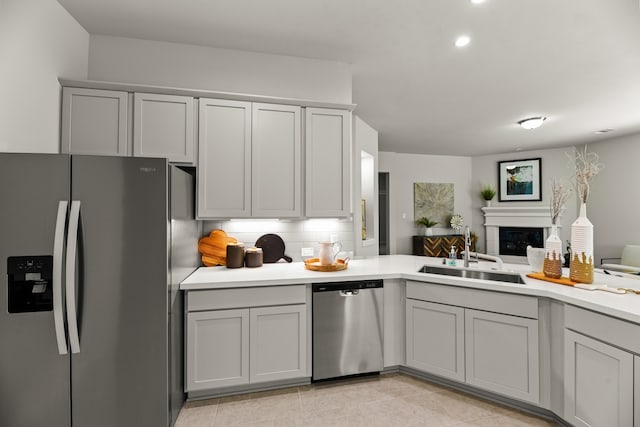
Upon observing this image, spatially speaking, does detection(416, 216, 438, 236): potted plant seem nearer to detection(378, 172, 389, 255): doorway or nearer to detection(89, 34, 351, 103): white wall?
detection(378, 172, 389, 255): doorway

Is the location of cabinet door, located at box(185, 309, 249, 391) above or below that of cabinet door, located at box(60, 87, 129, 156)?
below

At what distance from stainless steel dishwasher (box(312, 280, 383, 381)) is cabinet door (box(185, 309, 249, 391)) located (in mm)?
546

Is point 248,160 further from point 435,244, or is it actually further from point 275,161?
point 435,244

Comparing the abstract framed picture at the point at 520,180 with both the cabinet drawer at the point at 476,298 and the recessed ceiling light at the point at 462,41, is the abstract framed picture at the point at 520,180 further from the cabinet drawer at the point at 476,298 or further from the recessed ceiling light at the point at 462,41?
the cabinet drawer at the point at 476,298

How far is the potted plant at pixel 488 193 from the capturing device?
268 inches

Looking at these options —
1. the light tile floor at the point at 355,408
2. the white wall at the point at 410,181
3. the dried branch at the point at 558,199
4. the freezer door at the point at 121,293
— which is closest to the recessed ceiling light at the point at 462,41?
the dried branch at the point at 558,199

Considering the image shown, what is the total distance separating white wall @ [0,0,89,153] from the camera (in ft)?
5.79

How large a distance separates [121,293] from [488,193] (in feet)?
23.4

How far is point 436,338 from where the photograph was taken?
2354mm

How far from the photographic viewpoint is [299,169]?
2.68m

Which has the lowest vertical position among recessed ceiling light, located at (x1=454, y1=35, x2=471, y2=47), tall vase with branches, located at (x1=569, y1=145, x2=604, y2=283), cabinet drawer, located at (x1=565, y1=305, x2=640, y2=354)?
cabinet drawer, located at (x1=565, y1=305, x2=640, y2=354)

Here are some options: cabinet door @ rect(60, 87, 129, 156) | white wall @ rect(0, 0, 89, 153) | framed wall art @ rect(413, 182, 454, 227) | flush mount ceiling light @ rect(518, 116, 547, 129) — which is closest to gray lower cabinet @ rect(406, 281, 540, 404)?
cabinet door @ rect(60, 87, 129, 156)

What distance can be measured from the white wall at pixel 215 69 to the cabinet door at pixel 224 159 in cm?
36

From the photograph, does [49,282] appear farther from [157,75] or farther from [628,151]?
[628,151]
